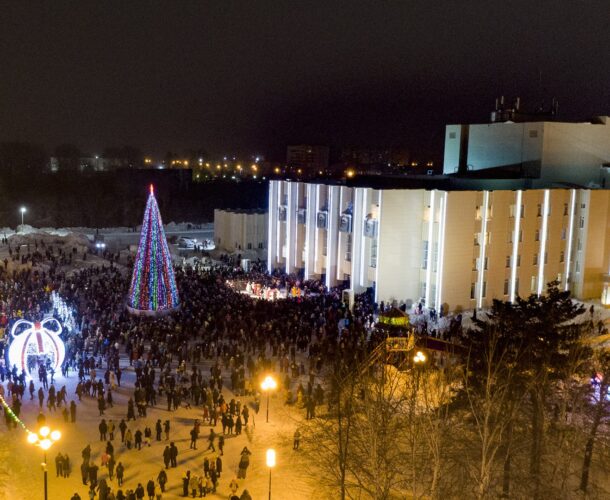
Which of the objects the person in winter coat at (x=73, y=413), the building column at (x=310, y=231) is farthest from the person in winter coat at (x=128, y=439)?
the building column at (x=310, y=231)

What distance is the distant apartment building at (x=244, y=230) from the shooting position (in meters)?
48.2

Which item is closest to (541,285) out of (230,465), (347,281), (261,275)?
(347,281)

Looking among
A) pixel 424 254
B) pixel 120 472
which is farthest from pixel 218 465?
pixel 424 254

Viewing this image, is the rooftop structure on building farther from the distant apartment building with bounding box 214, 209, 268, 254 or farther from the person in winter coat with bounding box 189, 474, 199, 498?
the person in winter coat with bounding box 189, 474, 199, 498

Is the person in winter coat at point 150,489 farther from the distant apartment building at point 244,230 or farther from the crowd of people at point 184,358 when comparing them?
the distant apartment building at point 244,230

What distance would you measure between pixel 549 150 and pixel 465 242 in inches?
444

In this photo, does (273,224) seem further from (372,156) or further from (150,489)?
(372,156)

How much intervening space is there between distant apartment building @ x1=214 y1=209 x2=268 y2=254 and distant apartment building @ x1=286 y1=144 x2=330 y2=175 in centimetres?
8142

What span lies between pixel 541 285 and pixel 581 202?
5247 millimetres

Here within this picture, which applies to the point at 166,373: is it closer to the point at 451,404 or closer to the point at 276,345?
the point at 276,345

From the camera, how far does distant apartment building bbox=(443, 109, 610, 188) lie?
3891 cm

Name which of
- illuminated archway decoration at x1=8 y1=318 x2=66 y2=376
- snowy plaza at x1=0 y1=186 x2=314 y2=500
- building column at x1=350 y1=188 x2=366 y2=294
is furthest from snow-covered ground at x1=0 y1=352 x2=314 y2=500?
building column at x1=350 y1=188 x2=366 y2=294

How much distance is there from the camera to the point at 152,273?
89.4 feet

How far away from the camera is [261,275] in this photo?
36.9 metres
